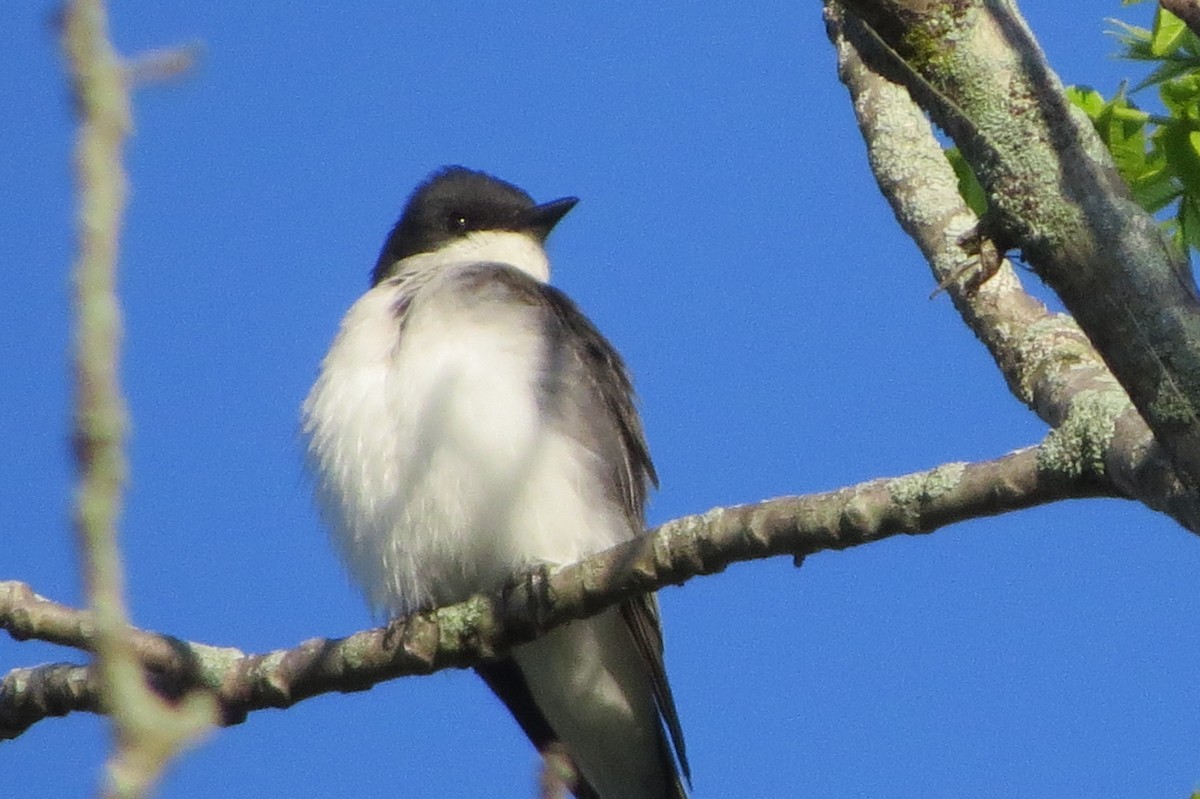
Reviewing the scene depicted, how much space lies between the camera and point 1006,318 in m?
4.47

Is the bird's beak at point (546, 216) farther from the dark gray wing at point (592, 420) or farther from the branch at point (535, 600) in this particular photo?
the branch at point (535, 600)

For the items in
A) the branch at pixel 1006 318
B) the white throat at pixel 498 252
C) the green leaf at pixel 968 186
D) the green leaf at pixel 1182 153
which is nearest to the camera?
the branch at pixel 1006 318

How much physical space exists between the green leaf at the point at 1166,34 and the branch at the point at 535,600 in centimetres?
151

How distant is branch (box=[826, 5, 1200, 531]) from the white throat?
2.32m

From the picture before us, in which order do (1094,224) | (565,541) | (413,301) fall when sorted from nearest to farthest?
(1094,224), (565,541), (413,301)

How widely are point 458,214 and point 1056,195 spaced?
505 centimetres

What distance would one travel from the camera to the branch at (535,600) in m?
3.32

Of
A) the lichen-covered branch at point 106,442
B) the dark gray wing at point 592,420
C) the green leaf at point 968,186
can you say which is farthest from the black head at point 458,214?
the lichen-covered branch at point 106,442

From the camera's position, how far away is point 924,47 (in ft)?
8.48

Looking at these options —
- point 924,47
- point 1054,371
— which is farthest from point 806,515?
point 924,47

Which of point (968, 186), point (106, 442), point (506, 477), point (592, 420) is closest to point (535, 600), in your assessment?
point (506, 477)

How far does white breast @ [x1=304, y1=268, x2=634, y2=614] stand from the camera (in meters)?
5.25

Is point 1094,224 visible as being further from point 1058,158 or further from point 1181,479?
point 1181,479

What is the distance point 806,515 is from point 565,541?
197 cm
